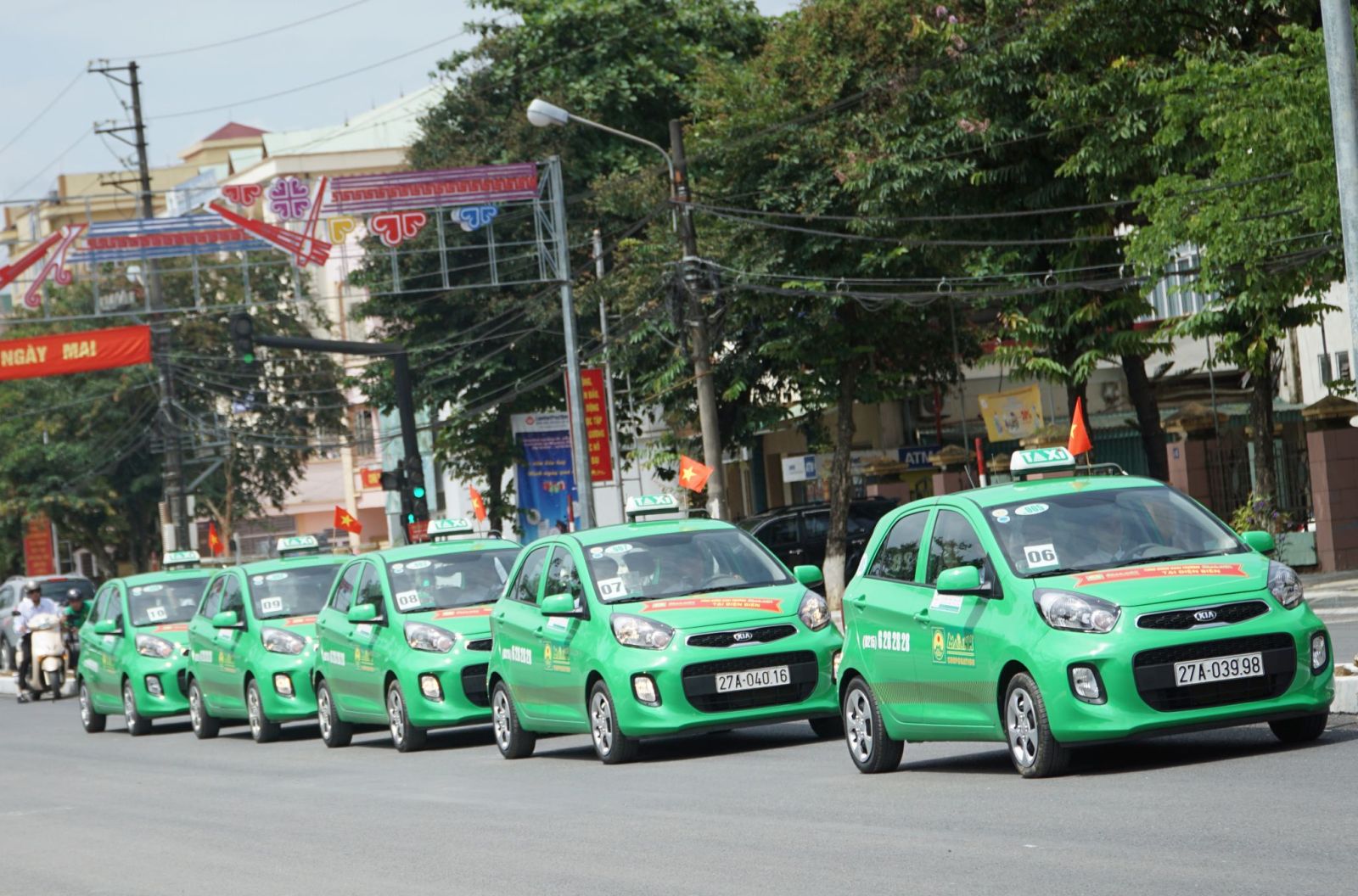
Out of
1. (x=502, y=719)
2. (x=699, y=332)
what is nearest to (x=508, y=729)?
(x=502, y=719)

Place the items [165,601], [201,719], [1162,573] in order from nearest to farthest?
[1162,573]
[201,719]
[165,601]

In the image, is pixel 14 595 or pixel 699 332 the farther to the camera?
pixel 14 595

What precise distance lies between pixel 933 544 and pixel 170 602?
51.8 feet

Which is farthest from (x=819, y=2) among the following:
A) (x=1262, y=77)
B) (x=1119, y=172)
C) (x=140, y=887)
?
(x=140, y=887)

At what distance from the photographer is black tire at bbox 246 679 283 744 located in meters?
21.6

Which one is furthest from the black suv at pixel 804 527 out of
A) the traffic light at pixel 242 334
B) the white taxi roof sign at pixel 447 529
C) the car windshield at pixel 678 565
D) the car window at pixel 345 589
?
the car windshield at pixel 678 565

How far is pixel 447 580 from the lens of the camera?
18719 mm

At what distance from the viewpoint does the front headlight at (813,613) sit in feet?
47.6

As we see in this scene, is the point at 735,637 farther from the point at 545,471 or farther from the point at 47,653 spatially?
the point at 545,471

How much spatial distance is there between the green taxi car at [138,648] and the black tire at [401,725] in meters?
6.77

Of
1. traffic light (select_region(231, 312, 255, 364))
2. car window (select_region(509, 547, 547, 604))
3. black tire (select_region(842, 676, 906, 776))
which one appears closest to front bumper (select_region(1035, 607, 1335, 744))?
black tire (select_region(842, 676, 906, 776))

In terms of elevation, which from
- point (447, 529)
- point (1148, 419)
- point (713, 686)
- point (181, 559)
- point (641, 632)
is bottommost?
point (713, 686)

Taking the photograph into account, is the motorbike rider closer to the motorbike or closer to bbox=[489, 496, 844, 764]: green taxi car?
the motorbike

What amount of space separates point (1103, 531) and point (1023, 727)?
1.17 m
